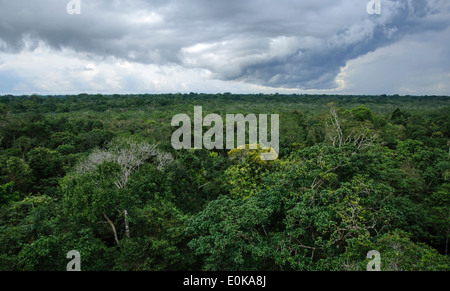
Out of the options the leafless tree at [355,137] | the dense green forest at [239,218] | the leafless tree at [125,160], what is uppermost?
the leafless tree at [355,137]

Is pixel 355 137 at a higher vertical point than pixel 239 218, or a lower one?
higher

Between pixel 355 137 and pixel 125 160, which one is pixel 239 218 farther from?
pixel 355 137

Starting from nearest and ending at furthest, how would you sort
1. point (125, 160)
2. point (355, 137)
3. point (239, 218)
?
1. point (239, 218)
2. point (125, 160)
3. point (355, 137)

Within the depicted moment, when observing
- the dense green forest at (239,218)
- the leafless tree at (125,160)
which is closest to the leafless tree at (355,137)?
the dense green forest at (239,218)

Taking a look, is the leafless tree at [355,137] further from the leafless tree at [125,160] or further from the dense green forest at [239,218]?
the leafless tree at [125,160]

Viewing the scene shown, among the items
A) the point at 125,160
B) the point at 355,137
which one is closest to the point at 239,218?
the point at 125,160

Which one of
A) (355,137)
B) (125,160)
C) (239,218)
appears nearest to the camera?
(239,218)

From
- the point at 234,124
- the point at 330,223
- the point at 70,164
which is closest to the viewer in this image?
the point at 330,223

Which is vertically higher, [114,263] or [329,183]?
[329,183]

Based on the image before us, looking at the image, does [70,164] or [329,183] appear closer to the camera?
[329,183]
